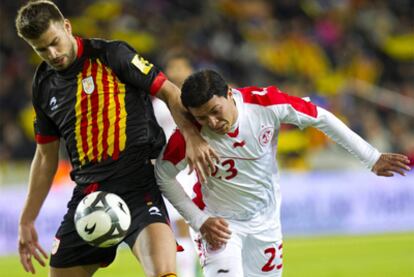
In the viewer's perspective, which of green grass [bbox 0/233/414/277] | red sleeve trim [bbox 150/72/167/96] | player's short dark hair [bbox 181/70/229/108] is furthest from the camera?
green grass [bbox 0/233/414/277]

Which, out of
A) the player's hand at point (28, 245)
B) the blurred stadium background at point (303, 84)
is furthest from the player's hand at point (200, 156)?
the blurred stadium background at point (303, 84)

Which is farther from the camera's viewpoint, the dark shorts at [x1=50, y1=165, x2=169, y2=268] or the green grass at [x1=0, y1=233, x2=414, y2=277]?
the green grass at [x1=0, y1=233, x2=414, y2=277]

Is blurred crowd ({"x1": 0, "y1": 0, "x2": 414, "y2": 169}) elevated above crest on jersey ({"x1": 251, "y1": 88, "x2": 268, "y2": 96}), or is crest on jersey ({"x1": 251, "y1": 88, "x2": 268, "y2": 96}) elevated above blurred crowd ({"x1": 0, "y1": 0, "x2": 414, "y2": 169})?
crest on jersey ({"x1": 251, "y1": 88, "x2": 268, "y2": 96})

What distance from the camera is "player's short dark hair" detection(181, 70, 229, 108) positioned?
4.91 metres

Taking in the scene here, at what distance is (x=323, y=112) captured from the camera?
5.36m

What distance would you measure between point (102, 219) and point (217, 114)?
88cm

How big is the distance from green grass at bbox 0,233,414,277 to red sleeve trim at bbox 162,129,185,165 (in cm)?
429

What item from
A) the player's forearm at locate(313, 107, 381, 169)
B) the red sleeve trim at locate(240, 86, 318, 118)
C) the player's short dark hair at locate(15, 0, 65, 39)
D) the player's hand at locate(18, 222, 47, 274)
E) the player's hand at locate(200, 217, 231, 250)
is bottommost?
the player's hand at locate(18, 222, 47, 274)

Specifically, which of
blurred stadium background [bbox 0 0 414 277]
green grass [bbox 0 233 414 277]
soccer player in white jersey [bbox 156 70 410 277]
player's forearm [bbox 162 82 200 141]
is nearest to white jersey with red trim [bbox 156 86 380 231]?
soccer player in white jersey [bbox 156 70 410 277]

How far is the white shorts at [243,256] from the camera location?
5229mm

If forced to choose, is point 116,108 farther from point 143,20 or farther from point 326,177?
point 143,20

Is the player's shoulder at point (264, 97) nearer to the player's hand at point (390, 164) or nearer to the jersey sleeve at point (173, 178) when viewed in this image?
the jersey sleeve at point (173, 178)

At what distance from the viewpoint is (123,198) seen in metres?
5.12

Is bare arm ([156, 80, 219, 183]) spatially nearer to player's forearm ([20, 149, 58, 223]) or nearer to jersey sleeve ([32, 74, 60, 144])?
jersey sleeve ([32, 74, 60, 144])
